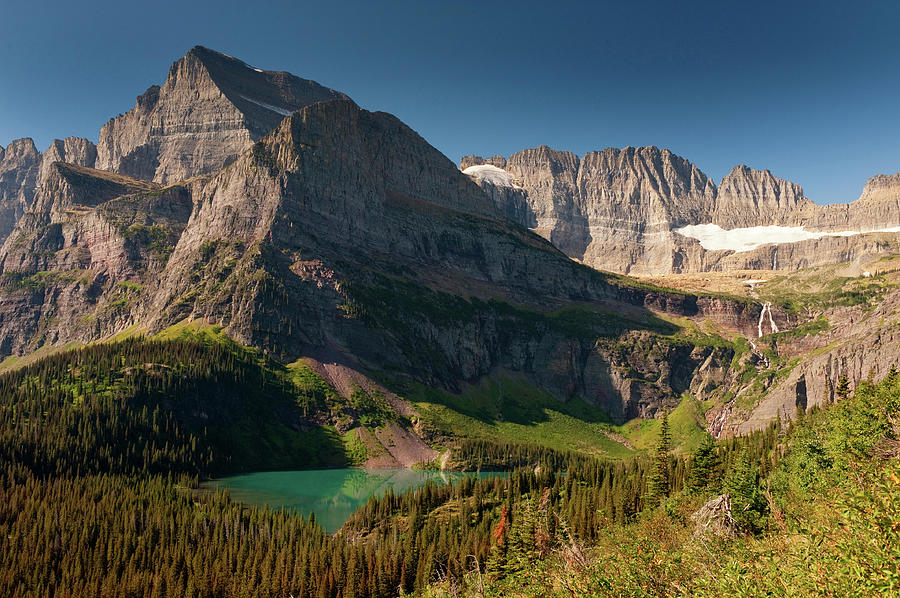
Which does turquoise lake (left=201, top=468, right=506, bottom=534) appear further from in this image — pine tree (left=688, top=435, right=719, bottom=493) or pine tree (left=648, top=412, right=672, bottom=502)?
pine tree (left=688, top=435, right=719, bottom=493)

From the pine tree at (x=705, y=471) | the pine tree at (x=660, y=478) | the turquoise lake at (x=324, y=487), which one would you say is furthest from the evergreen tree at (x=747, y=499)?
the turquoise lake at (x=324, y=487)

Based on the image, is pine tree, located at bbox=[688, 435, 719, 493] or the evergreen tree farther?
pine tree, located at bbox=[688, 435, 719, 493]

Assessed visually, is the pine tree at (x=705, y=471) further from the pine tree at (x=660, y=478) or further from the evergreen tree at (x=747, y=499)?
the evergreen tree at (x=747, y=499)

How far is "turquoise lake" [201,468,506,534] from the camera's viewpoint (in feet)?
480

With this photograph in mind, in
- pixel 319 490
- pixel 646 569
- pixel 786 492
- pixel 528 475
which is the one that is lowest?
pixel 319 490

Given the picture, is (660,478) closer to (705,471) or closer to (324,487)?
(705,471)

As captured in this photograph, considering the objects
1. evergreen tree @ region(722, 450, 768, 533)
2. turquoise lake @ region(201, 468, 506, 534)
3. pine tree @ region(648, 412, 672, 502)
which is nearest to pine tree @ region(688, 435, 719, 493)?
pine tree @ region(648, 412, 672, 502)

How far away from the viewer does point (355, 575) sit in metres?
93.0

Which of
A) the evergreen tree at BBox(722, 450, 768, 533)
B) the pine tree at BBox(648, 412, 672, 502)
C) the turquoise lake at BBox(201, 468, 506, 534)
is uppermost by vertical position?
the evergreen tree at BBox(722, 450, 768, 533)

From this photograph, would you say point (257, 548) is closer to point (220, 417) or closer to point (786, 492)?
point (786, 492)

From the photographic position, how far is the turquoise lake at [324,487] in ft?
480

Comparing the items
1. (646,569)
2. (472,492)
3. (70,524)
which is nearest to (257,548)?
(70,524)

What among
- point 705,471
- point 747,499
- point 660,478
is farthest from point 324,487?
point 747,499

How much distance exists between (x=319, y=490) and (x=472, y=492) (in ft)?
174
